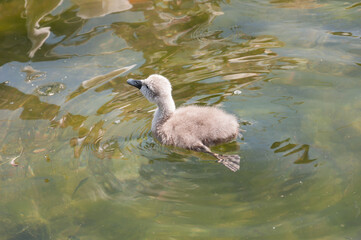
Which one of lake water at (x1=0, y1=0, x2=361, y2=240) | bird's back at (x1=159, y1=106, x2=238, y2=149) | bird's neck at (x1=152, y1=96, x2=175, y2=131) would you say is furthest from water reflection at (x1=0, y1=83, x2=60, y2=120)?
bird's back at (x1=159, y1=106, x2=238, y2=149)

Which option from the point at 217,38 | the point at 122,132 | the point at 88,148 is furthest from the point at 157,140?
the point at 217,38

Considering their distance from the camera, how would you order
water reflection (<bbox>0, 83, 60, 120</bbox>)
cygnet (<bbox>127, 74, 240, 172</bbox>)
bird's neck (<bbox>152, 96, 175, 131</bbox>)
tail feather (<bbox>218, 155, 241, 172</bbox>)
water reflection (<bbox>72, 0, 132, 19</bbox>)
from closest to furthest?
tail feather (<bbox>218, 155, 241, 172</bbox>) → cygnet (<bbox>127, 74, 240, 172</bbox>) → bird's neck (<bbox>152, 96, 175, 131</bbox>) → water reflection (<bbox>0, 83, 60, 120</bbox>) → water reflection (<bbox>72, 0, 132, 19</bbox>)

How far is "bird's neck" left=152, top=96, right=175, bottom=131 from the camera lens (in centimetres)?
376

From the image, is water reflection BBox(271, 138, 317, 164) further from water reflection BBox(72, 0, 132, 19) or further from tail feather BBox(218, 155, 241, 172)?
water reflection BBox(72, 0, 132, 19)

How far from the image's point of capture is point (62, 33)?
210 inches

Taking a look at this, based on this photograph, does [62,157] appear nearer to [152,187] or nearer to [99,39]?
[152,187]

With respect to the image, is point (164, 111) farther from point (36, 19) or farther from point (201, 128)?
point (36, 19)

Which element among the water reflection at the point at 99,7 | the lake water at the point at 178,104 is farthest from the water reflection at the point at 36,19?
the water reflection at the point at 99,7

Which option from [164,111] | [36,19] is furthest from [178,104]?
[36,19]

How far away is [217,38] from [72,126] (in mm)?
1982

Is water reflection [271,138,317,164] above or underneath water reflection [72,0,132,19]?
underneath

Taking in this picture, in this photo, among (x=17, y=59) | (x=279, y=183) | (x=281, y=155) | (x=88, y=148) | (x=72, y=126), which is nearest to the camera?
(x=279, y=183)

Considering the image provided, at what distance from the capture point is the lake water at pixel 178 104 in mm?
2854

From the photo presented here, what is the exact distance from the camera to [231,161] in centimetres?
317
